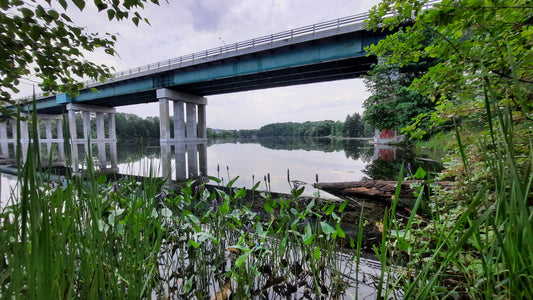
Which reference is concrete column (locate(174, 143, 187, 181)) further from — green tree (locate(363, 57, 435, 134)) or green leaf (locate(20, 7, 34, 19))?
green tree (locate(363, 57, 435, 134))

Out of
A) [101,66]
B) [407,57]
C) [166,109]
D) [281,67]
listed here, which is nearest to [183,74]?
[166,109]

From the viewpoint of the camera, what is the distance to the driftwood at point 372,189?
3348 mm

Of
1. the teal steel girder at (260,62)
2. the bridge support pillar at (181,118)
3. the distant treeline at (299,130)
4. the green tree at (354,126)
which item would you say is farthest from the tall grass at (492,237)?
the distant treeline at (299,130)

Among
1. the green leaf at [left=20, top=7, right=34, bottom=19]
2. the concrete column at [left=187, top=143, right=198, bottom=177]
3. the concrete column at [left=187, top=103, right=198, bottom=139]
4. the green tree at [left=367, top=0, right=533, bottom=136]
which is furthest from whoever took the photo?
the concrete column at [left=187, top=103, right=198, bottom=139]

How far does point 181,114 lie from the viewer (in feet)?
83.0

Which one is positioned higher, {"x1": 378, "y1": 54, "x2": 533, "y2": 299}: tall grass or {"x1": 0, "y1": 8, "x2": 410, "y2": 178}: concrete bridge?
{"x1": 0, "y1": 8, "x2": 410, "y2": 178}: concrete bridge

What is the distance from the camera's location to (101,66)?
234cm

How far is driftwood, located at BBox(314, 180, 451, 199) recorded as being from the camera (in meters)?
3.35

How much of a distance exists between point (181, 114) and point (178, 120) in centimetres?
86

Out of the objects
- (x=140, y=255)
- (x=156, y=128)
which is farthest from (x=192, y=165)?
(x=156, y=128)

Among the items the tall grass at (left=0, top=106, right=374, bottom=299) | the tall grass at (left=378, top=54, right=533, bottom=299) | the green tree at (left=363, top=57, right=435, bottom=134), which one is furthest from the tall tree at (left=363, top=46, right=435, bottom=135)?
the tall grass at (left=0, top=106, right=374, bottom=299)

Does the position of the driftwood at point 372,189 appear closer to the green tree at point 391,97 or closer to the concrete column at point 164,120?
the green tree at point 391,97

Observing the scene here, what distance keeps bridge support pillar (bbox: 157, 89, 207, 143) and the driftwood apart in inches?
842

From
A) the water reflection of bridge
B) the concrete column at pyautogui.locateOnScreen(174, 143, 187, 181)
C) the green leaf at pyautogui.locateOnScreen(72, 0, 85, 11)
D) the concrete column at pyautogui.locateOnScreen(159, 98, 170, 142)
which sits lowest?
the concrete column at pyautogui.locateOnScreen(174, 143, 187, 181)
